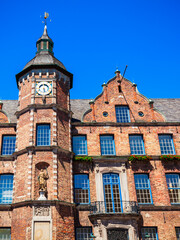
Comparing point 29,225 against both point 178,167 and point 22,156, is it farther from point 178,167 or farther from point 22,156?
point 178,167

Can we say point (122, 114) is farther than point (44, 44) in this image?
No

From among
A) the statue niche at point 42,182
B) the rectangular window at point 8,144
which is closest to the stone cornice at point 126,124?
the rectangular window at point 8,144

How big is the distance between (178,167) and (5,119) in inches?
569

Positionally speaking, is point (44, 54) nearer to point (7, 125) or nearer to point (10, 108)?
point (10, 108)

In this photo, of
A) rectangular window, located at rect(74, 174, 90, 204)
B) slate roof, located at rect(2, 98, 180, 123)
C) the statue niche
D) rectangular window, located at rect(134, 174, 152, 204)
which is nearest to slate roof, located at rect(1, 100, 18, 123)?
slate roof, located at rect(2, 98, 180, 123)

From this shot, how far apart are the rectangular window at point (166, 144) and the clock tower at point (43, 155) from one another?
7.62 metres

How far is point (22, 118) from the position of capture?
22766 mm

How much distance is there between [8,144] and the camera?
23.1m

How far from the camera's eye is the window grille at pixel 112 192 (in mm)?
20644

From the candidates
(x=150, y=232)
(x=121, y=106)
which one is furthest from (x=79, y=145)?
(x=150, y=232)

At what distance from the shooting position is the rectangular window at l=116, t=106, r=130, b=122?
2483cm

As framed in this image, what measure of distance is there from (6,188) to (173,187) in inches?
489

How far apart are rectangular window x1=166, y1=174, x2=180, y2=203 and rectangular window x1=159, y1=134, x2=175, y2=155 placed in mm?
2003

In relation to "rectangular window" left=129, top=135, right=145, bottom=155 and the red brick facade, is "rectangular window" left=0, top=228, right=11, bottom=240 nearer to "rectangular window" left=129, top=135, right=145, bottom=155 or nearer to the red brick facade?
the red brick facade
